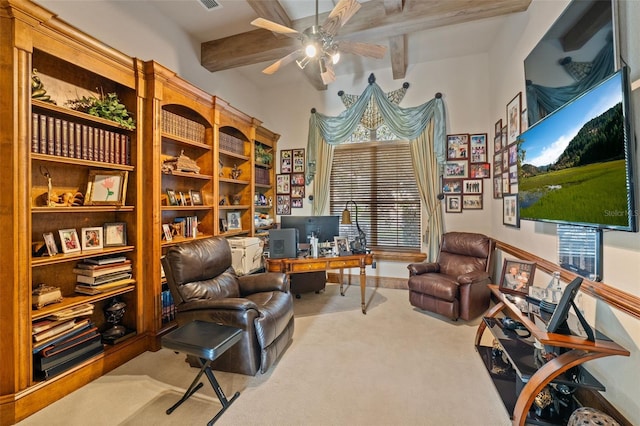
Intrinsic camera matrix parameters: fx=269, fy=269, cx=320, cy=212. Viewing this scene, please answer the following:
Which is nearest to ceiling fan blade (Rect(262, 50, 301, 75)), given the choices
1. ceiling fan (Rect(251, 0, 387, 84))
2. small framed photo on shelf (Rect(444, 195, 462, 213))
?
ceiling fan (Rect(251, 0, 387, 84))

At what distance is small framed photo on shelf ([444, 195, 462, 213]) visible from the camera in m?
4.11

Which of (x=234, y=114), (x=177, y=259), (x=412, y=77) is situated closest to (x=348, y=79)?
(x=412, y=77)

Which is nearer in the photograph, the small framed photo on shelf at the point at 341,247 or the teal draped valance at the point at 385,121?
the small framed photo on shelf at the point at 341,247

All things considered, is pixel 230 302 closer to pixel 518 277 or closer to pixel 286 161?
pixel 518 277

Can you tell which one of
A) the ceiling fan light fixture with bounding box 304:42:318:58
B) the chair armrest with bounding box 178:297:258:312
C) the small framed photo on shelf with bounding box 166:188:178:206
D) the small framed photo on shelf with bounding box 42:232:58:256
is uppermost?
the ceiling fan light fixture with bounding box 304:42:318:58

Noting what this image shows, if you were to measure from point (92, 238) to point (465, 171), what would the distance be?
180 inches

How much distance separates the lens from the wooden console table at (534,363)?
1436 millimetres

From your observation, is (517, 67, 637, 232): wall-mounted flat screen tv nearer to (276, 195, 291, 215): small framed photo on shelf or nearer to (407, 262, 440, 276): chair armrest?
(407, 262, 440, 276): chair armrest

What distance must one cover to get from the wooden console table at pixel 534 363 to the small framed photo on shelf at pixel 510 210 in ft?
4.63

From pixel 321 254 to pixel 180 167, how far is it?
6.36 feet

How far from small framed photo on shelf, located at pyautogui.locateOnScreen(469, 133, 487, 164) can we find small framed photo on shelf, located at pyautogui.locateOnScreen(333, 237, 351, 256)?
7.61ft

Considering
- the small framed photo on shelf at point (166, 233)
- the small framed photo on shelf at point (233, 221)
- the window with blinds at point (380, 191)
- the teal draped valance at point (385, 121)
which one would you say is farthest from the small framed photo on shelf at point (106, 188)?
the window with blinds at point (380, 191)

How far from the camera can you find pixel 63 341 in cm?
199

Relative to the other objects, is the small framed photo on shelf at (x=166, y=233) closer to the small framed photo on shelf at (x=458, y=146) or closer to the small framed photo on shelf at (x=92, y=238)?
the small framed photo on shelf at (x=92, y=238)
